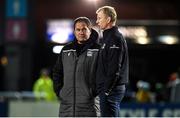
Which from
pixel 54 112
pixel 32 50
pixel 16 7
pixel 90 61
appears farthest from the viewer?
pixel 32 50

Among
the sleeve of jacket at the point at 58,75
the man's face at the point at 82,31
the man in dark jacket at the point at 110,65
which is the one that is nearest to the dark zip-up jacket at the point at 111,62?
the man in dark jacket at the point at 110,65

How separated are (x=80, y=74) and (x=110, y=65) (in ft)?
1.19

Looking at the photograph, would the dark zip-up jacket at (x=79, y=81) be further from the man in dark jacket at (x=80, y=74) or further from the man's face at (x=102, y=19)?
the man's face at (x=102, y=19)

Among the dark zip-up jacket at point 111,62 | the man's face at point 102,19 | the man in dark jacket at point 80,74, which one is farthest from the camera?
the man's face at point 102,19

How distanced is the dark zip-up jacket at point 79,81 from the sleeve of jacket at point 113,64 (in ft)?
0.60

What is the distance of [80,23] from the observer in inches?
203

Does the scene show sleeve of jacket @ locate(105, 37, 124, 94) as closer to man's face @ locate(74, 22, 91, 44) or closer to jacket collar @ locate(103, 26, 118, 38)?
jacket collar @ locate(103, 26, 118, 38)

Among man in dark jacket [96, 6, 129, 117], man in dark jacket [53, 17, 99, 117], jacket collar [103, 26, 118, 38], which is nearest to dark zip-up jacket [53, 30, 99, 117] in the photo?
man in dark jacket [53, 17, 99, 117]

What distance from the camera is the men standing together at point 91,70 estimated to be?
199 inches

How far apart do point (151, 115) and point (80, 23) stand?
6097 millimetres

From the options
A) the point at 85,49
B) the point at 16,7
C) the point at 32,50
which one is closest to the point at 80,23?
the point at 85,49

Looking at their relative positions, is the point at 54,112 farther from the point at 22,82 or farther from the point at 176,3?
the point at 176,3

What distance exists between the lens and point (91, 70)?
5094 mm

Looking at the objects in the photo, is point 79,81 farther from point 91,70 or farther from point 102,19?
point 102,19
